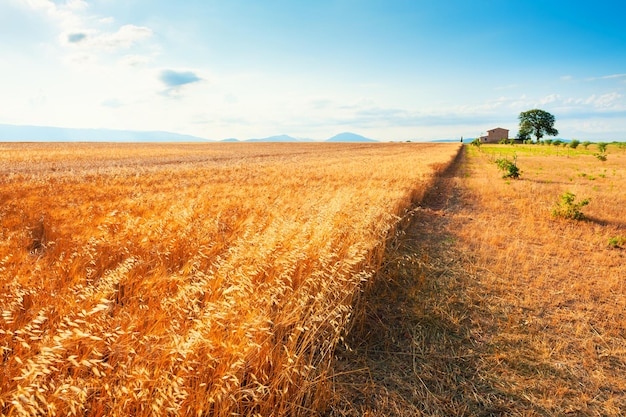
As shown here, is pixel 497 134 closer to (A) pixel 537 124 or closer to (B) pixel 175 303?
(A) pixel 537 124

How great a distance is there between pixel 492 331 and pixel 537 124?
14069 cm

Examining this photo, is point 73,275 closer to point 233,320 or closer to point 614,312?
point 233,320

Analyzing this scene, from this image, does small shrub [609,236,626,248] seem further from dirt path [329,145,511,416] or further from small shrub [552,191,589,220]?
dirt path [329,145,511,416]

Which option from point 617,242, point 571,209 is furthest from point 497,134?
point 617,242

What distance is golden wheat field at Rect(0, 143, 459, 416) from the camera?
2.30m

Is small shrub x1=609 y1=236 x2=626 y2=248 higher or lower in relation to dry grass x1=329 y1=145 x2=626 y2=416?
higher

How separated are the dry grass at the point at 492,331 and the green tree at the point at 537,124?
13335 centimetres

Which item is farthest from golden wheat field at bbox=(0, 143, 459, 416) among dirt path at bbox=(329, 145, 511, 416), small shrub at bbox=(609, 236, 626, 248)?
small shrub at bbox=(609, 236, 626, 248)

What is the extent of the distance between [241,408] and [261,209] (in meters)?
6.09

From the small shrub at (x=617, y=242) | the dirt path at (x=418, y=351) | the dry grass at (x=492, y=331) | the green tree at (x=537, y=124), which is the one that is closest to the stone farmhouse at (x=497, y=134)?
the green tree at (x=537, y=124)

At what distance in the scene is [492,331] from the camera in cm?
443

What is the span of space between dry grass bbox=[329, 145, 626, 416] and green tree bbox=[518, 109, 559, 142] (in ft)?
438

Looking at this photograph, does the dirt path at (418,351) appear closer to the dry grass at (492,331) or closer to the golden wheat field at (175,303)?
the dry grass at (492,331)

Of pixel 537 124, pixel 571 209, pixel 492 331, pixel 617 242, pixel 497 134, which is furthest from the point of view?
pixel 497 134
